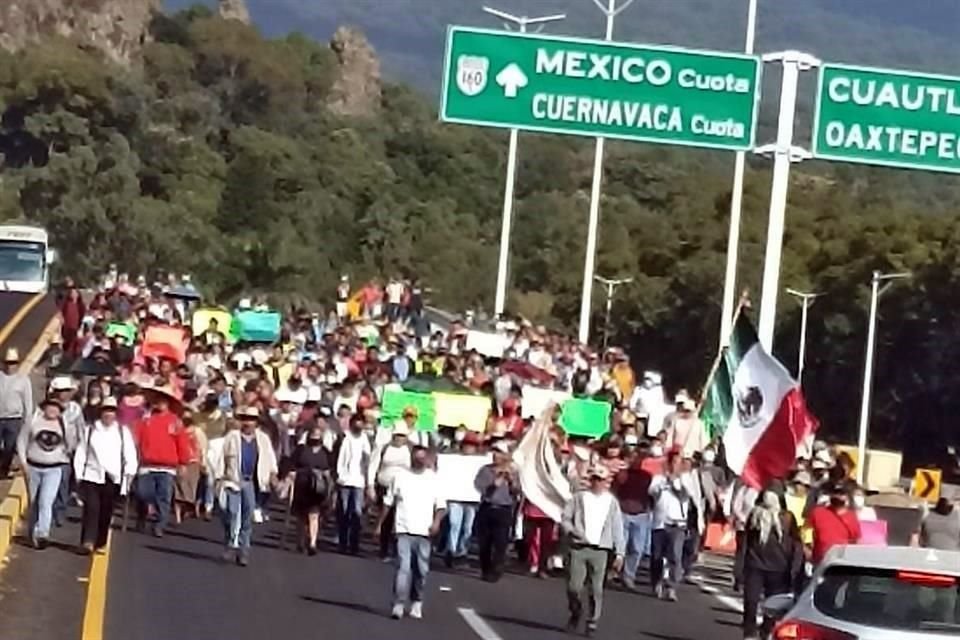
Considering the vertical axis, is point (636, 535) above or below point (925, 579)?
below

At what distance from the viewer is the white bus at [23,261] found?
212 ft

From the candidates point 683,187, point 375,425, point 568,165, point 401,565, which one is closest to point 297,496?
point 375,425

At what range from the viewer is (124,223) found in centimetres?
10156

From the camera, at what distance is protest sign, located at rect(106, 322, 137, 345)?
3901cm

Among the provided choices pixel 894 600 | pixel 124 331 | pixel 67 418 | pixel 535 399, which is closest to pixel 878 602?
pixel 894 600

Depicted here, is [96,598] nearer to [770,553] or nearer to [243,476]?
[243,476]

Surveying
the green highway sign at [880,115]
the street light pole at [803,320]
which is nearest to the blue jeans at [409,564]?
the green highway sign at [880,115]

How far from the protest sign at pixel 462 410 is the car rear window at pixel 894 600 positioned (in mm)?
18650

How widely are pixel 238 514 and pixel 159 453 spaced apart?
138cm

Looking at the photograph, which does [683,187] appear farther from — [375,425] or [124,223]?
[375,425]

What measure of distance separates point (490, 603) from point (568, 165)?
5286 inches

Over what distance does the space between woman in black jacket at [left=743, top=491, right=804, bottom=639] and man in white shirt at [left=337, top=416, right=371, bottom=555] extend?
6614mm

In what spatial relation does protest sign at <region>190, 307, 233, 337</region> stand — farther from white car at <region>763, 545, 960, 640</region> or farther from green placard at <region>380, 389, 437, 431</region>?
white car at <region>763, 545, 960, 640</region>

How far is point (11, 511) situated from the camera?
25.4 m
